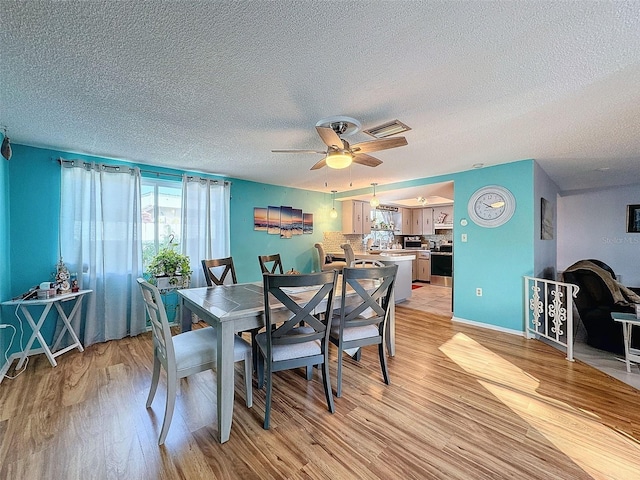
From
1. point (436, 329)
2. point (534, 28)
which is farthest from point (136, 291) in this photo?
point (534, 28)

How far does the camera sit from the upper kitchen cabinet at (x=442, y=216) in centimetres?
784

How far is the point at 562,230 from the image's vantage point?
630 cm

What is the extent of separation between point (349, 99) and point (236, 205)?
3.26 metres

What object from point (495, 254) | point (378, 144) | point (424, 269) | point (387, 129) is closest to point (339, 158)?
point (378, 144)

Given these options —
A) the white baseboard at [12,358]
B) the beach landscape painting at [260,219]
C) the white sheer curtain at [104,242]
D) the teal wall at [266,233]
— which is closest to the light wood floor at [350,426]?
the white baseboard at [12,358]

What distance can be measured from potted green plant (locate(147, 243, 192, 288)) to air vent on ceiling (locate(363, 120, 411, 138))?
9.51 ft

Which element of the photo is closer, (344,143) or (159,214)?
(344,143)

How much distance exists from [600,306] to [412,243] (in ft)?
17.6

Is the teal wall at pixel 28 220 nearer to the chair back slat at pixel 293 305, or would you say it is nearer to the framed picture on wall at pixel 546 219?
the chair back slat at pixel 293 305

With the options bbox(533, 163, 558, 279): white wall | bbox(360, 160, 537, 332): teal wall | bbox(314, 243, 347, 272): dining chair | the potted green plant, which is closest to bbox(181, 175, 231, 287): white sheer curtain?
the potted green plant

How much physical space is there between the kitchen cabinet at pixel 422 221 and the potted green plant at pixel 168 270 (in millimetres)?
6988

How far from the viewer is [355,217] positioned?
6.28m

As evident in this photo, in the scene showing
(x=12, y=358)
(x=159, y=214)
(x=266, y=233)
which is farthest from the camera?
(x=266, y=233)

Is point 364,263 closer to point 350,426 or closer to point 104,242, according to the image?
point 350,426
